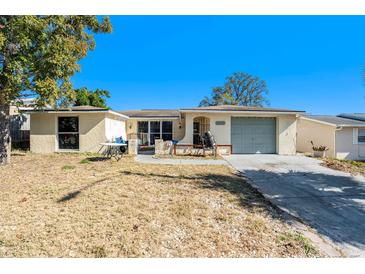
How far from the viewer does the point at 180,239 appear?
→ 3689 millimetres

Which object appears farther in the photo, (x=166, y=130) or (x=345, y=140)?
(x=166, y=130)

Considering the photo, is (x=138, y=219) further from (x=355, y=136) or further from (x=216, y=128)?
(x=355, y=136)

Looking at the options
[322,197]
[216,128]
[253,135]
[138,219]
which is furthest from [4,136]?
[253,135]

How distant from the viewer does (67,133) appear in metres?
14.5

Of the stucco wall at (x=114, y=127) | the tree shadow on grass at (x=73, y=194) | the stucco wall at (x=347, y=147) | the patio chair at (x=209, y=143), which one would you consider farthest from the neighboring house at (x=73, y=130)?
the stucco wall at (x=347, y=147)

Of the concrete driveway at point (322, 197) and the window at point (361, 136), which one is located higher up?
the window at point (361, 136)

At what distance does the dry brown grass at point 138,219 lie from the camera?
3404 mm

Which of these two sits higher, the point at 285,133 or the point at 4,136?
the point at 285,133

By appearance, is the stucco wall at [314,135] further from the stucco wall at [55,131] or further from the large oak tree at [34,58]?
the large oak tree at [34,58]

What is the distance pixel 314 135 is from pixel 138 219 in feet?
60.0

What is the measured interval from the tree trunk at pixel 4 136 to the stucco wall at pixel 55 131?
11.9 ft
